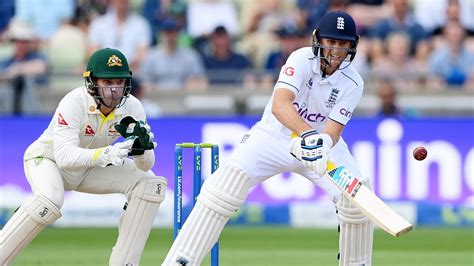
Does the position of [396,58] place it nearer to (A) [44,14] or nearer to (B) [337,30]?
(A) [44,14]

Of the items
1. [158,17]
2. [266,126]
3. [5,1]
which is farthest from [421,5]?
[266,126]

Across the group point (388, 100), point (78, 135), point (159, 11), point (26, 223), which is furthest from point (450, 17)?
A: point (26, 223)

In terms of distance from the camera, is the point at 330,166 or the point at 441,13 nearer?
the point at 330,166

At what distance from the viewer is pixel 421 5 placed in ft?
41.9

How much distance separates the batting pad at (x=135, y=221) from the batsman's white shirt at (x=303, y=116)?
57 cm

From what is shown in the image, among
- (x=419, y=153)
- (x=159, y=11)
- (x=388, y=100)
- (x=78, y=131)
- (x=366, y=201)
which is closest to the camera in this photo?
(x=366, y=201)

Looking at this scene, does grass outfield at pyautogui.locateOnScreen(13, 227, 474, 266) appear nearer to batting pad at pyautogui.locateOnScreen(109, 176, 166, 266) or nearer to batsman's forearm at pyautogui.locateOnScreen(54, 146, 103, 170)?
batting pad at pyautogui.locateOnScreen(109, 176, 166, 266)

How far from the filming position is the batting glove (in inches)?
214

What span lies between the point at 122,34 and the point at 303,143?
7100mm

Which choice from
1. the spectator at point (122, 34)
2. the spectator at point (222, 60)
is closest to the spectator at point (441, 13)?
the spectator at point (222, 60)

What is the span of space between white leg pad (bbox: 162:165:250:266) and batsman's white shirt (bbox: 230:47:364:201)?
13cm

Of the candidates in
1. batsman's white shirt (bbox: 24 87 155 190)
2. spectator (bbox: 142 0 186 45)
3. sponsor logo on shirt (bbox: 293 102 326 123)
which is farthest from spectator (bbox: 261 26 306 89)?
sponsor logo on shirt (bbox: 293 102 326 123)

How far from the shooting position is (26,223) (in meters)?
5.90

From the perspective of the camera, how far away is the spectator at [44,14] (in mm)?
12492
